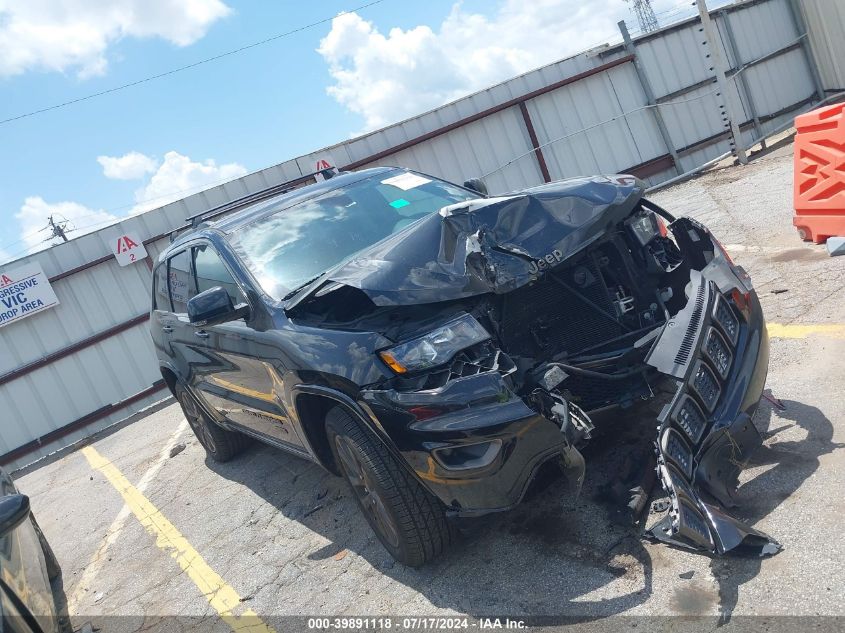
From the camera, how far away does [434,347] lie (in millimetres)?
3076

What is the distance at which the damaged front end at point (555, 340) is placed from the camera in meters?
2.92

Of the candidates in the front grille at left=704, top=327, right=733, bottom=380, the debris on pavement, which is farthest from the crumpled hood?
the debris on pavement

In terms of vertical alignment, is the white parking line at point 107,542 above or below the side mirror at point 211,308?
below

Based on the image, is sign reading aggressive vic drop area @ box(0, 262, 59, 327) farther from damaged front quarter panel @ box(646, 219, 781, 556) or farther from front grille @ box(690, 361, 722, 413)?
front grille @ box(690, 361, 722, 413)

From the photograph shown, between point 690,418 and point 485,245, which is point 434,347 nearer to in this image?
point 485,245

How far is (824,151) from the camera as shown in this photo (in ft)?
19.9

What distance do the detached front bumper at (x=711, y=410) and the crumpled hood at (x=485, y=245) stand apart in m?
0.61

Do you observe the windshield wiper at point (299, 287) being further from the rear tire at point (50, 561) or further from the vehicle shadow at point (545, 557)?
the rear tire at point (50, 561)

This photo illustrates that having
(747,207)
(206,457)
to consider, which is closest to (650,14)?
(747,207)

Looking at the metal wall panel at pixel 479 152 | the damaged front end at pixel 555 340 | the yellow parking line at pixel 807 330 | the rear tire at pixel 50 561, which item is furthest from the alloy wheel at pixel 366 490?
the metal wall panel at pixel 479 152

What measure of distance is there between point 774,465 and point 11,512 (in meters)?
3.36

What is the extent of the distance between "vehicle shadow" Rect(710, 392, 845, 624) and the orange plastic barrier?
9.22 ft

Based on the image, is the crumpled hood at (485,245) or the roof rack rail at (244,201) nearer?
the crumpled hood at (485,245)

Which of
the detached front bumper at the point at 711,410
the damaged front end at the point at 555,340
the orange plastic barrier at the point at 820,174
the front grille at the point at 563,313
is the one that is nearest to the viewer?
the detached front bumper at the point at 711,410
